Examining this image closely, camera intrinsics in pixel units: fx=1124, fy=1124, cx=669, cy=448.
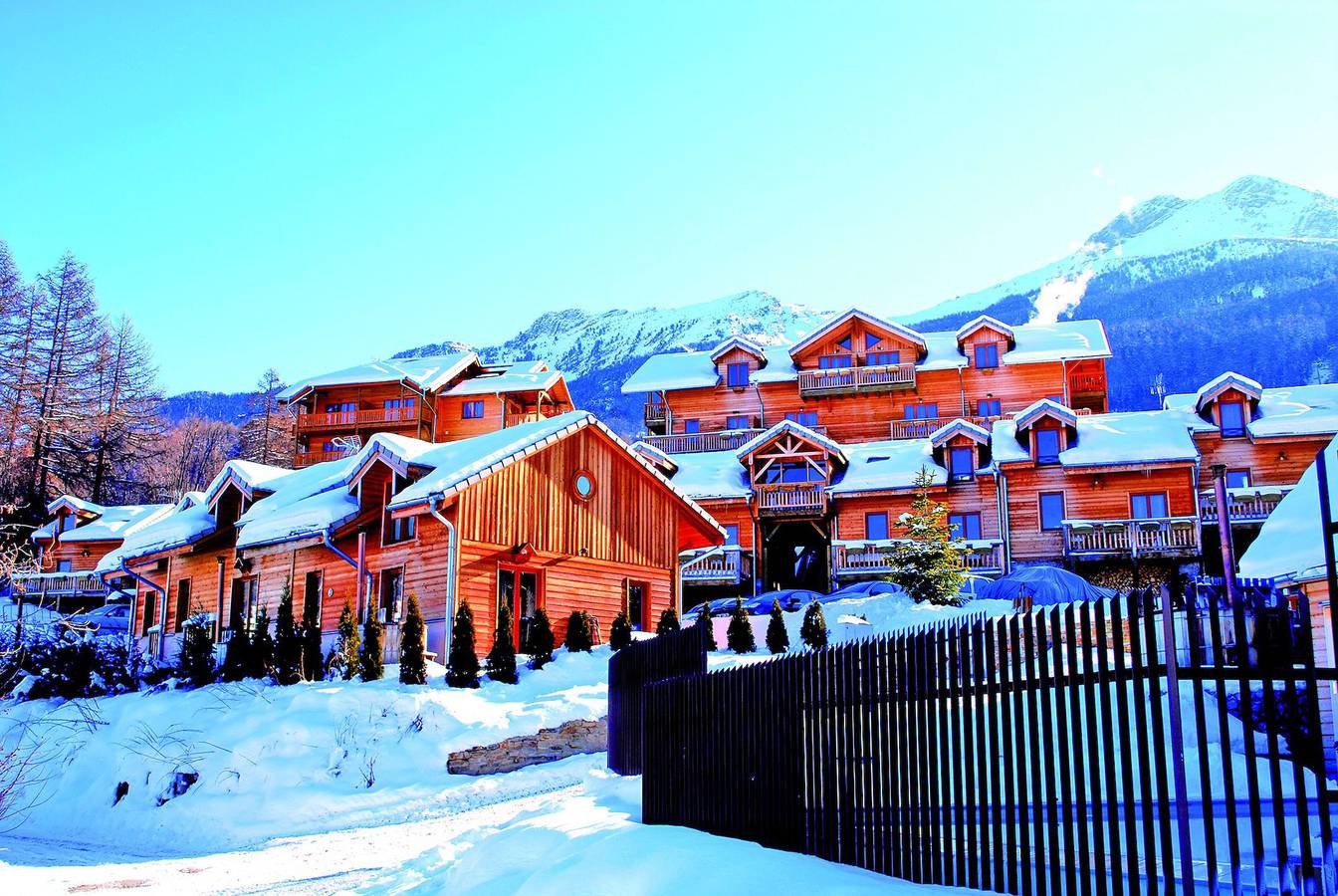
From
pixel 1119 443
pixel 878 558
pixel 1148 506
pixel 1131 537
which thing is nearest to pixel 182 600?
pixel 878 558

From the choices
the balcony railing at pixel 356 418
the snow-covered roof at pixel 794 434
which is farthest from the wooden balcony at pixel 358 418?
the snow-covered roof at pixel 794 434

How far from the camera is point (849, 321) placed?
52281 millimetres

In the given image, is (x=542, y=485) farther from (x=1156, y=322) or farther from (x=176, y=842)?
(x=1156, y=322)

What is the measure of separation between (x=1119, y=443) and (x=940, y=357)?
14729mm

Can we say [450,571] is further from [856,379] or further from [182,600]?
[856,379]

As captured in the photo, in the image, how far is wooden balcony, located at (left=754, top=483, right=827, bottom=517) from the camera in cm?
4009

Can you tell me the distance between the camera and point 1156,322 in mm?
144000

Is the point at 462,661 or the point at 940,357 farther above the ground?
the point at 940,357

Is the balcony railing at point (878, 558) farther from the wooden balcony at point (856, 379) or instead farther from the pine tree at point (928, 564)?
the wooden balcony at point (856, 379)

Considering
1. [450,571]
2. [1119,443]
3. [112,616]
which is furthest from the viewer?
[112,616]

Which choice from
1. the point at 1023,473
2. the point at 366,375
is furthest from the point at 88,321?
the point at 1023,473

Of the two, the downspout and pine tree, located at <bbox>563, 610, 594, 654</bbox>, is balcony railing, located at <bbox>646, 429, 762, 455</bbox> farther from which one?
pine tree, located at <bbox>563, 610, 594, 654</bbox>

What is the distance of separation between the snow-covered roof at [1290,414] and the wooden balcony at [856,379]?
11520 millimetres

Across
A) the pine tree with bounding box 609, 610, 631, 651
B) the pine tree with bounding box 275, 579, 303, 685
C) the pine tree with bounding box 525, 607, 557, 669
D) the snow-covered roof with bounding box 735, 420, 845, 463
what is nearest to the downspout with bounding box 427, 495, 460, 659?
the pine tree with bounding box 525, 607, 557, 669
